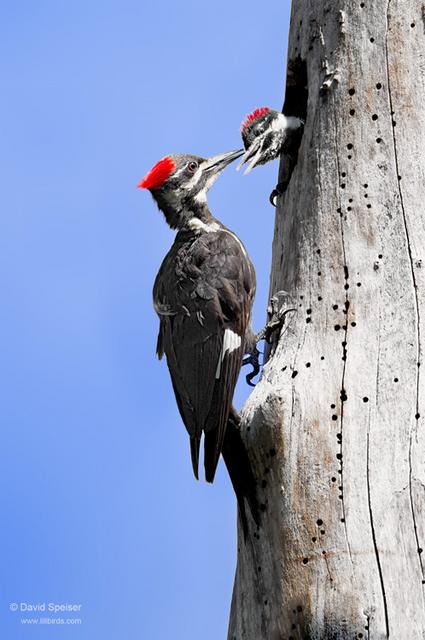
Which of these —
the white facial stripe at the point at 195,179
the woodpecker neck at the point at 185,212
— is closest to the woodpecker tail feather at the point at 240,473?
the woodpecker neck at the point at 185,212

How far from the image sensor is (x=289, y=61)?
4.32 meters

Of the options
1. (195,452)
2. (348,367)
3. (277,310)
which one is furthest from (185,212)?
(348,367)

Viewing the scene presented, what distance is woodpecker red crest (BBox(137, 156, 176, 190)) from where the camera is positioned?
4879 millimetres

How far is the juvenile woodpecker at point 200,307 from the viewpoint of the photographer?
3891 millimetres

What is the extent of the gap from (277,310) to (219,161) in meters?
1.34

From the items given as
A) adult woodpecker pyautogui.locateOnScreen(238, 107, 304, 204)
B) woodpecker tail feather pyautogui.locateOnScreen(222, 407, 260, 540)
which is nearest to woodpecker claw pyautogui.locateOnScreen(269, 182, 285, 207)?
adult woodpecker pyautogui.locateOnScreen(238, 107, 304, 204)

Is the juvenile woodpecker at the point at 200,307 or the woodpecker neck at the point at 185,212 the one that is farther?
the woodpecker neck at the point at 185,212

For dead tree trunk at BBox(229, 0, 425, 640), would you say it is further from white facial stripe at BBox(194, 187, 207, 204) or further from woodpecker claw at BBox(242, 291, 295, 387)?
white facial stripe at BBox(194, 187, 207, 204)

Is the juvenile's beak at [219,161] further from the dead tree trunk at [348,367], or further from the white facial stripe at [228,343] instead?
the white facial stripe at [228,343]

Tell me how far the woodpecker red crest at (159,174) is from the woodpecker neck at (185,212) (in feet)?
0.20

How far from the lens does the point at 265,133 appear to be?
4.55 meters

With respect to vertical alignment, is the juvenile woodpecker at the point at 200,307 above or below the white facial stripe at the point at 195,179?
below

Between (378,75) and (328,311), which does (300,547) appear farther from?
(378,75)

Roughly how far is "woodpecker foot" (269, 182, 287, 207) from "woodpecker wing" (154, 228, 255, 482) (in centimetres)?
24
